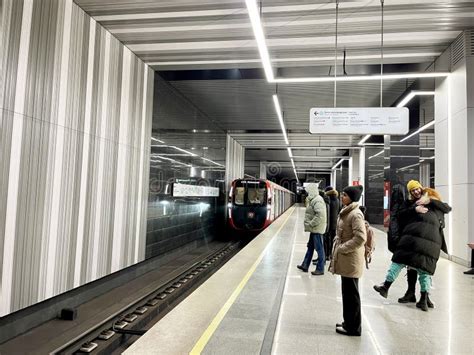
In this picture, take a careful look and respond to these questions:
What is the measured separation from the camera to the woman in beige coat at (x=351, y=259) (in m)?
2.67

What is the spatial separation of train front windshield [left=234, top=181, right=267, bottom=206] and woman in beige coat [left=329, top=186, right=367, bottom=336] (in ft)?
32.0

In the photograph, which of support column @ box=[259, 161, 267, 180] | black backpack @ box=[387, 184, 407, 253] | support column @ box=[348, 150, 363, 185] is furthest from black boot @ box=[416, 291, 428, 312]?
support column @ box=[259, 161, 267, 180]

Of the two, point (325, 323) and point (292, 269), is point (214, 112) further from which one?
point (325, 323)

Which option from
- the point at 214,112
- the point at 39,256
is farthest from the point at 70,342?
the point at 214,112

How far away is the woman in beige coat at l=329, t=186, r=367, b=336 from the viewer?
2674mm

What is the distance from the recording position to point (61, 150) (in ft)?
14.5

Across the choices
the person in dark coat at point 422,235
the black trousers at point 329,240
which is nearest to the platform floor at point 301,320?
the person in dark coat at point 422,235

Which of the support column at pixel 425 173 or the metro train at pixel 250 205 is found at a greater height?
the support column at pixel 425 173

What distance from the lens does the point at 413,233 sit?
11.0 ft

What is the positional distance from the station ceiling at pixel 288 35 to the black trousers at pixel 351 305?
3.71 metres

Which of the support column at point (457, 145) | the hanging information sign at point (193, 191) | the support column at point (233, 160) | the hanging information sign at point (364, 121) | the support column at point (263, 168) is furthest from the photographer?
the support column at point (263, 168)

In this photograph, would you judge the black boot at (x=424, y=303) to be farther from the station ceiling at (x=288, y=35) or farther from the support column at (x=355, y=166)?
the support column at (x=355, y=166)

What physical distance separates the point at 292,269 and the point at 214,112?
7.08m

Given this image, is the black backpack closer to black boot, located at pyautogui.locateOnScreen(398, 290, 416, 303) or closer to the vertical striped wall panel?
black boot, located at pyautogui.locateOnScreen(398, 290, 416, 303)
